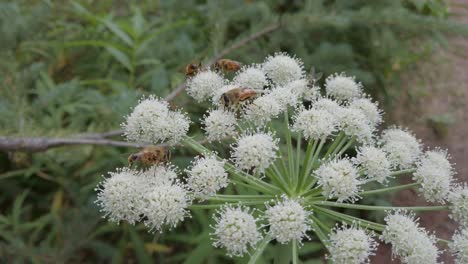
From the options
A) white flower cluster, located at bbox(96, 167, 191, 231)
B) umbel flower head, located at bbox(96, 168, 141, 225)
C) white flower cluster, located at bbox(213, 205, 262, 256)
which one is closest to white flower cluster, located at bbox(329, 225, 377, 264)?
white flower cluster, located at bbox(213, 205, 262, 256)

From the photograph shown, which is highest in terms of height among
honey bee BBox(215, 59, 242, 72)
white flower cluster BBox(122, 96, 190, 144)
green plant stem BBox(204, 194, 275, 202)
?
honey bee BBox(215, 59, 242, 72)

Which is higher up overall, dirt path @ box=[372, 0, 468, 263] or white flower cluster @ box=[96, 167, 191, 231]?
dirt path @ box=[372, 0, 468, 263]

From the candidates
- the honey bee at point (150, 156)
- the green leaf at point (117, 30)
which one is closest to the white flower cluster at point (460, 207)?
the honey bee at point (150, 156)

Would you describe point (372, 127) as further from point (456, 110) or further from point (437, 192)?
point (456, 110)

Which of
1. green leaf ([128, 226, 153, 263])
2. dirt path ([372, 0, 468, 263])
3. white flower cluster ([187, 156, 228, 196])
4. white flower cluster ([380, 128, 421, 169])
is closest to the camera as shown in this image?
white flower cluster ([187, 156, 228, 196])

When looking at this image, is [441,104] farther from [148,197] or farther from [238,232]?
[148,197]

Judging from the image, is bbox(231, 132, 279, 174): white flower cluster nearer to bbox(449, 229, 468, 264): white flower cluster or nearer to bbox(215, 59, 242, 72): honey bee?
bbox(215, 59, 242, 72): honey bee

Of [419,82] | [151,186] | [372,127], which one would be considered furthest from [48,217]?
[419,82]

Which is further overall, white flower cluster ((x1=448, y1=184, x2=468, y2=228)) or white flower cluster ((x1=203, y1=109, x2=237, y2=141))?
white flower cluster ((x1=203, y1=109, x2=237, y2=141))
